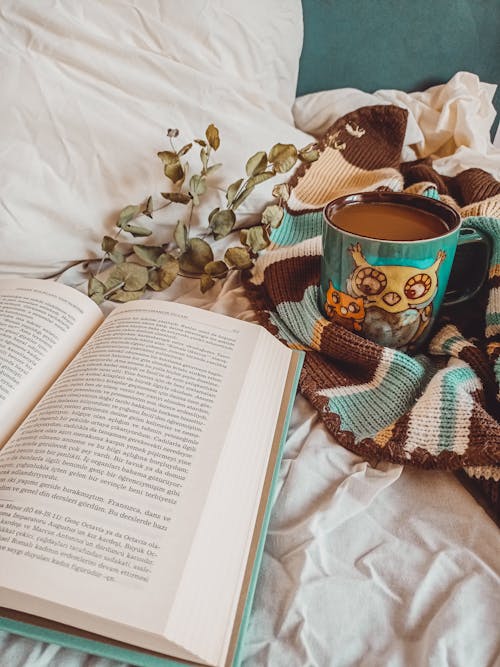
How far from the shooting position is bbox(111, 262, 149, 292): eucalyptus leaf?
24.0 inches

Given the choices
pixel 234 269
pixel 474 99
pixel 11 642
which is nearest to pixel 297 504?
pixel 11 642

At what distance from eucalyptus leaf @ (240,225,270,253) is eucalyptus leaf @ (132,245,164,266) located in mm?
100

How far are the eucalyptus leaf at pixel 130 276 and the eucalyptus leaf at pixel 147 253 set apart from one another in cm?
2

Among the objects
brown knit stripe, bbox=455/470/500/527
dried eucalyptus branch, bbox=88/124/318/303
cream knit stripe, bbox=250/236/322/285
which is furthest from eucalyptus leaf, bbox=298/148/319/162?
brown knit stripe, bbox=455/470/500/527

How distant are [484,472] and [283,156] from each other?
0.41m

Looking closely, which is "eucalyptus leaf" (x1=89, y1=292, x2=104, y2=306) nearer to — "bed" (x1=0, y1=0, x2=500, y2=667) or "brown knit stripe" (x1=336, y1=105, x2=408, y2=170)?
"bed" (x1=0, y1=0, x2=500, y2=667)

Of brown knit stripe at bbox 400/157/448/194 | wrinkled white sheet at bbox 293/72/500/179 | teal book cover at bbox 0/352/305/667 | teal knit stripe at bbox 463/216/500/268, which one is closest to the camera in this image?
teal book cover at bbox 0/352/305/667

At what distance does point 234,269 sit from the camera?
0.66 m

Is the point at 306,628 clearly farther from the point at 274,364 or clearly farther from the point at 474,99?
the point at 474,99

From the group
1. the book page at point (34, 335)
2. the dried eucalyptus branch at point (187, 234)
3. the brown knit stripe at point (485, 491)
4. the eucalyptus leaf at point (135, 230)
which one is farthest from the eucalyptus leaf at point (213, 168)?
the brown knit stripe at point (485, 491)

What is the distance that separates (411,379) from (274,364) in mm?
120

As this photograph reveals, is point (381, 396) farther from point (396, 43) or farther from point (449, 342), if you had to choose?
point (396, 43)

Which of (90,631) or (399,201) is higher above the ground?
(399,201)

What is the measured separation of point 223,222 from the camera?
656 millimetres
